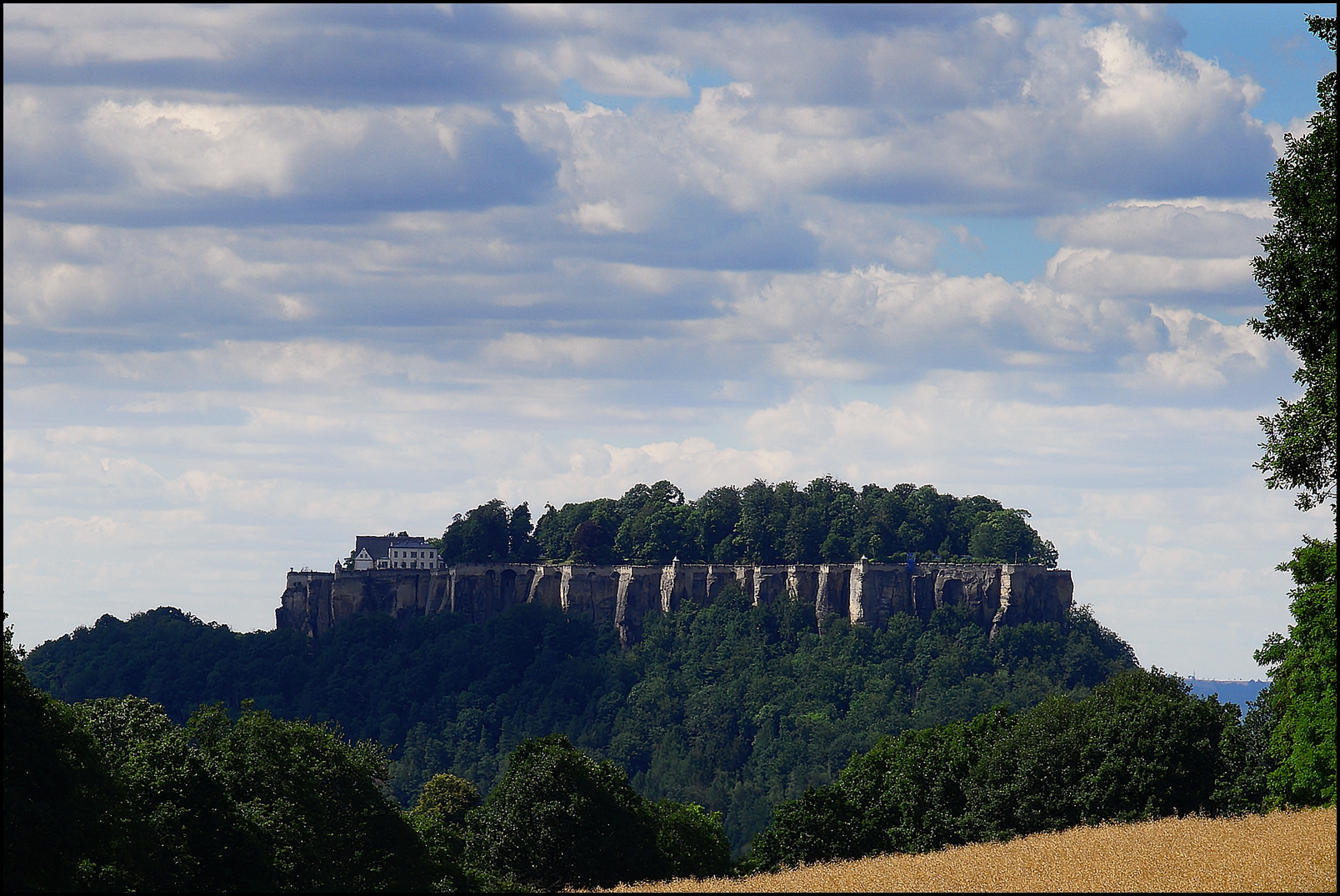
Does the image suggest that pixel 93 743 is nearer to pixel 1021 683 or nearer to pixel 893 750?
pixel 893 750

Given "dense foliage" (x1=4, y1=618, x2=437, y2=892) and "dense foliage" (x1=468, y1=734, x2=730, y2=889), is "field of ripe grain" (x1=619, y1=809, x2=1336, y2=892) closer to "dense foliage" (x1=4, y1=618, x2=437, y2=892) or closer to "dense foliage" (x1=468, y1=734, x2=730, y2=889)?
"dense foliage" (x1=4, y1=618, x2=437, y2=892)

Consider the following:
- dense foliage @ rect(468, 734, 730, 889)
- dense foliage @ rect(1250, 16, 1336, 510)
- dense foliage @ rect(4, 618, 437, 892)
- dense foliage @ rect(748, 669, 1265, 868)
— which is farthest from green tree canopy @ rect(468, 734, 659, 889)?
dense foliage @ rect(1250, 16, 1336, 510)

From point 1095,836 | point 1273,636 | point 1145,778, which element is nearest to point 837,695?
point 1145,778

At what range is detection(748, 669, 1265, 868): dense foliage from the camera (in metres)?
74.6

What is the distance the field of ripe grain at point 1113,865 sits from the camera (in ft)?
114

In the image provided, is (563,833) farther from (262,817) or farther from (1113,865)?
(1113,865)

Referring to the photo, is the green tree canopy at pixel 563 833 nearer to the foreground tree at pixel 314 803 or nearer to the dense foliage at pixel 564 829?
the dense foliage at pixel 564 829

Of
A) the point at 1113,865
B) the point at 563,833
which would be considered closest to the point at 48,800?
the point at 1113,865

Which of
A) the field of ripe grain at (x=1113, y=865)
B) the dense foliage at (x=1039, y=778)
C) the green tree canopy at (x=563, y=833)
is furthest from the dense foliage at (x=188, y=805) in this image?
the dense foliage at (x=1039, y=778)

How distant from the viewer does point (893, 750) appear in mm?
90312

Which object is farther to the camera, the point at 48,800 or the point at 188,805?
the point at 188,805

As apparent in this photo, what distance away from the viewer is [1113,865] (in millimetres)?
37750

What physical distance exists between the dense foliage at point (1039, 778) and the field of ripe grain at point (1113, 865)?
24934 millimetres

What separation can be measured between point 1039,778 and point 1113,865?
4152cm
